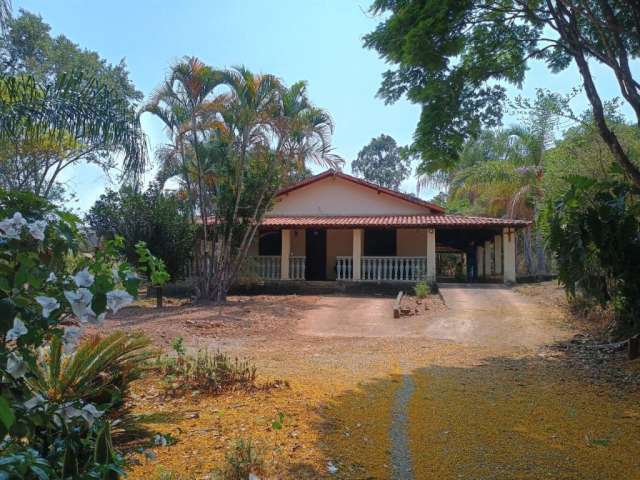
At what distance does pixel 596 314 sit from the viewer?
30.9 feet

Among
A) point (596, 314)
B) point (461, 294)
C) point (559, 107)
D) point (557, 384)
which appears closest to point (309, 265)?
point (461, 294)

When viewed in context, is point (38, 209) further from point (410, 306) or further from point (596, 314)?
point (410, 306)

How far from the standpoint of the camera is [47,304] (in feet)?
5.55

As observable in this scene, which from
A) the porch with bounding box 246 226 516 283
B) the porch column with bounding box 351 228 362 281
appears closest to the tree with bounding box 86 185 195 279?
the porch with bounding box 246 226 516 283

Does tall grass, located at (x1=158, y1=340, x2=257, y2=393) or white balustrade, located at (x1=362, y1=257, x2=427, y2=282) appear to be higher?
white balustrade, located at (x1=362, y1=257, x2=427, y2=282)

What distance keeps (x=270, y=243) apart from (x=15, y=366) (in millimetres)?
19012

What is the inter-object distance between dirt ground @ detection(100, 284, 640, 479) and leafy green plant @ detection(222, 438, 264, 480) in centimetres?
10

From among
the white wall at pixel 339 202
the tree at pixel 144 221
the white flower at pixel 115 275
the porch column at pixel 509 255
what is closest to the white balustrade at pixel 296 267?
the white wall at pixel 339 202

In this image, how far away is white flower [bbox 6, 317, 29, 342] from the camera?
1642 millimetres

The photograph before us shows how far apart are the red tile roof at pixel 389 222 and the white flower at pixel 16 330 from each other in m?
15.8

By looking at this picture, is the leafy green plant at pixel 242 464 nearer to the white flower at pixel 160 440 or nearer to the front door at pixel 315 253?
the white flower at pixel 160 440

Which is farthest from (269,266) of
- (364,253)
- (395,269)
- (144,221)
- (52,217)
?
(52,217)

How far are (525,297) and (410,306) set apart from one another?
347 cm

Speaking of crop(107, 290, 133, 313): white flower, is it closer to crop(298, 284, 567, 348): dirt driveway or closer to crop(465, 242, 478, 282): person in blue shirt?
crop(298, 284, 567, 348): dirt driveway
